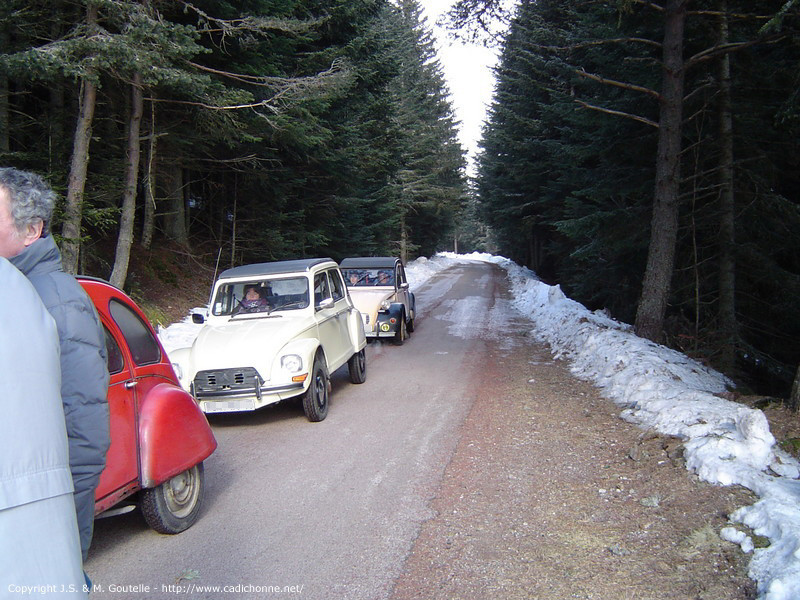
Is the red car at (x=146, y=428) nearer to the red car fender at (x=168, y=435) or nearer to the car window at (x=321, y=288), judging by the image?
the red car fender at (x=168, y=435)

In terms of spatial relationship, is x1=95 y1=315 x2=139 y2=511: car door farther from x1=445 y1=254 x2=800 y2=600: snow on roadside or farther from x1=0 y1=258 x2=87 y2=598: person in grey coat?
x1=445 y1=254 x2=800 y2=600: snow on roadside

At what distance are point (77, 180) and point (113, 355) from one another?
759 cm

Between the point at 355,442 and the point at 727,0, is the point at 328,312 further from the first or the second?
the point at 727,0

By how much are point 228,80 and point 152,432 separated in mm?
11026

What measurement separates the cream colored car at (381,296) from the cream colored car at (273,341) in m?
3.03

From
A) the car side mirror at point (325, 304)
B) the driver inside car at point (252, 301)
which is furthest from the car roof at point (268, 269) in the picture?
the car side mirror at point (325, 304)

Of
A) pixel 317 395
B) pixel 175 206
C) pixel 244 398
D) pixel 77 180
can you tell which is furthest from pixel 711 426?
pixel 175 206

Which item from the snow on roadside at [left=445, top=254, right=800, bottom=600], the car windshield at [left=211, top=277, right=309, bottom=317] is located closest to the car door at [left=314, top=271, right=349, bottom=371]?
the car windshield at [left=211, top=277, right=309, bottom=317]

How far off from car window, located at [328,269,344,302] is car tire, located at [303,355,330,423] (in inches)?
77.4

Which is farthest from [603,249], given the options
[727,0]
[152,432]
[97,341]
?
[97,341]

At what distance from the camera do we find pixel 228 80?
12922mm

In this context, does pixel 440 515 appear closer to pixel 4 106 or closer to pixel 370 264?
pixel 370 264

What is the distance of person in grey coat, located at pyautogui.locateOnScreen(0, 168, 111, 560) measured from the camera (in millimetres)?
2162

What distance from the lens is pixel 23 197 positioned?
1880 millimetres
